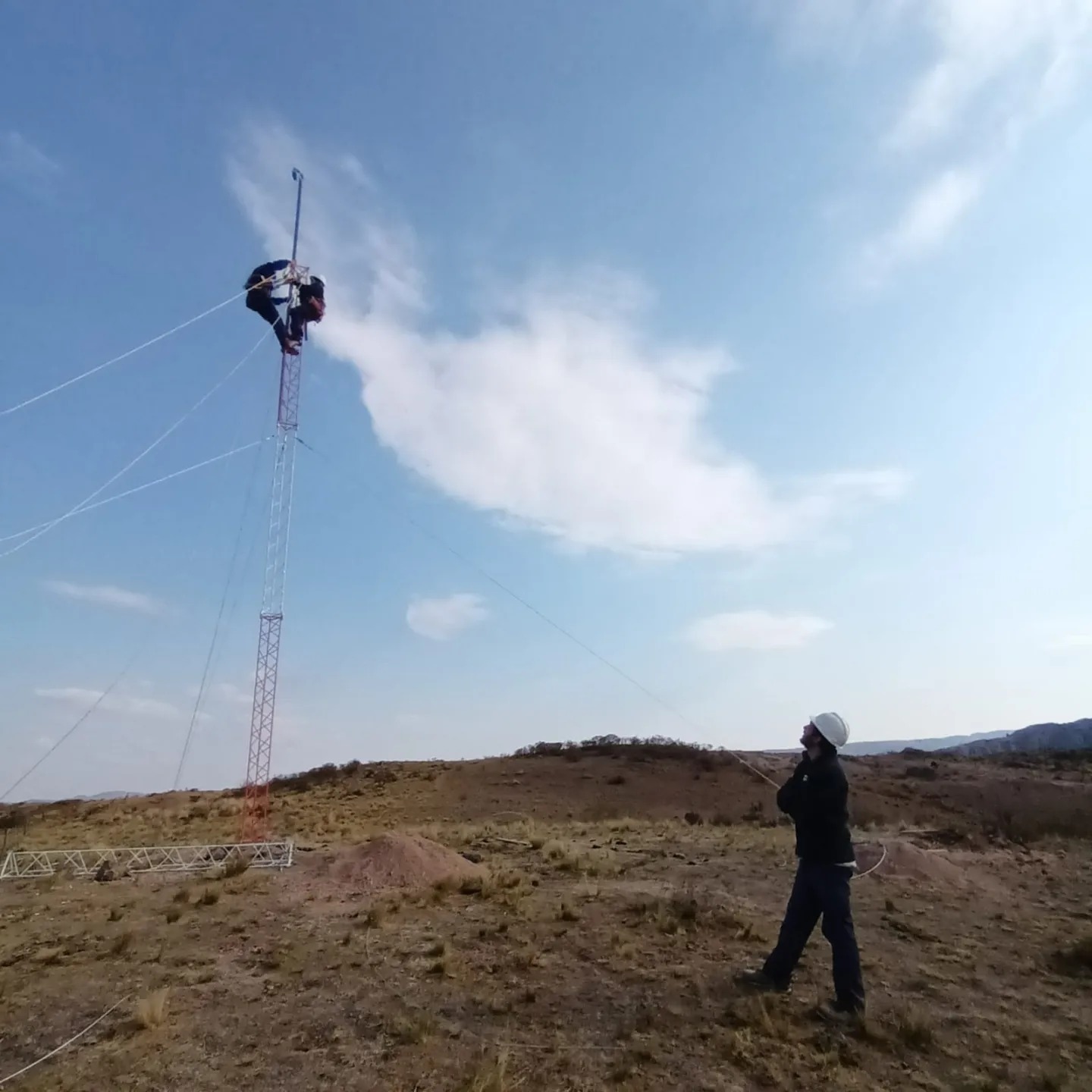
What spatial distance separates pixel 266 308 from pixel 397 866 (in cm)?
1354

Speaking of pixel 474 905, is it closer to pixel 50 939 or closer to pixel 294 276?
pixel 50 939

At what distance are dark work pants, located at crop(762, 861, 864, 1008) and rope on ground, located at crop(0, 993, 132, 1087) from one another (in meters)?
6.00

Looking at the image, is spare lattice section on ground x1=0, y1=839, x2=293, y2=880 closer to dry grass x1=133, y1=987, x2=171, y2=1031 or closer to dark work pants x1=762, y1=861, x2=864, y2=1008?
dry grass x1=133, y1=987, x2=171, y2=1031

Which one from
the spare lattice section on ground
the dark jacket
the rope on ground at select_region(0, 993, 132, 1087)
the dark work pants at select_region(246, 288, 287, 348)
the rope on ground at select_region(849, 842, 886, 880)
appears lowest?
the rope on ground at select_region(0, 993, 132, 1087)

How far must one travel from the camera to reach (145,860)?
17531 mm

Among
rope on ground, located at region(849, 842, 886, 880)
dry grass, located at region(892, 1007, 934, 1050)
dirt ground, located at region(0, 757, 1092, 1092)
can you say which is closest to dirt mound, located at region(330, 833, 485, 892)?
dirt ground, located at region(0, 757, 1092, 1092)

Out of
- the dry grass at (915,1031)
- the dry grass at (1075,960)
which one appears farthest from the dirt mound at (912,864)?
the dry grass at (915,1031)

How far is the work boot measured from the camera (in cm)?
750

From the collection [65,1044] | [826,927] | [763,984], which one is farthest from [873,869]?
[65,1044]

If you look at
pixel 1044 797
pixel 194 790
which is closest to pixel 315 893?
pixel 1044 797

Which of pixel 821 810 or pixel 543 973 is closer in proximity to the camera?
pixel 821 810

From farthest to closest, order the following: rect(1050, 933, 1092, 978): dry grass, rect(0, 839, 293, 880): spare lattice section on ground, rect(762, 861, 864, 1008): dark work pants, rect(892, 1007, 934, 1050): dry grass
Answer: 1. rect(0, 839, 293, 880): spare lattice section on ground
2. rect(1050, 933, 1092, 978): dry grass
3. rect(762, 861, 864, 1008): dark work pants
4. rect(892, 1007, 934, 1050): dry grass

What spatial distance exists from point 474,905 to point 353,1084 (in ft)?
19.5

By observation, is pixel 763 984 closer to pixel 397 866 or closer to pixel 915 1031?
pixel 915 1031
